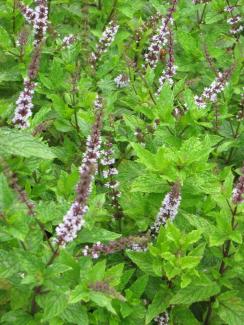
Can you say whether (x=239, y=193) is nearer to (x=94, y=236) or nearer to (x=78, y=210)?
(x=94, y=236)

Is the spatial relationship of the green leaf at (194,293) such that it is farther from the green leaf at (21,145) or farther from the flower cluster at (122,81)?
the flower cluster at (122,81)

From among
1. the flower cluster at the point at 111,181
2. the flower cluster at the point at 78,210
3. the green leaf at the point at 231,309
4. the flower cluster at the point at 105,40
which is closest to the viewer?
the flower cluster at the point at 78,210

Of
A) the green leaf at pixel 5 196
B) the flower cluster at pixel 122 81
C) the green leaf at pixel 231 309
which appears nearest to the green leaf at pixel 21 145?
the green leaf at pixel 5 196

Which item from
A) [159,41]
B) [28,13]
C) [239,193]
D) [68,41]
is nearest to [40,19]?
[28,13]

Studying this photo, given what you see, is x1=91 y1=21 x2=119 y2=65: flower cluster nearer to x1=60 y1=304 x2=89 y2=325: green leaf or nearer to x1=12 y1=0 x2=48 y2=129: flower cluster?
x1=12 y1=0 x2=48 y2=129: flower cluster

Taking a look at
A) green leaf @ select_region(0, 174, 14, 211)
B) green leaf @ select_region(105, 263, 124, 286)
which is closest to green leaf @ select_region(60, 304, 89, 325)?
green leaf @ select_region(105, 263, 124, 286)

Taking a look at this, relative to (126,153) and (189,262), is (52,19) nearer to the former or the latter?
(126,153)
